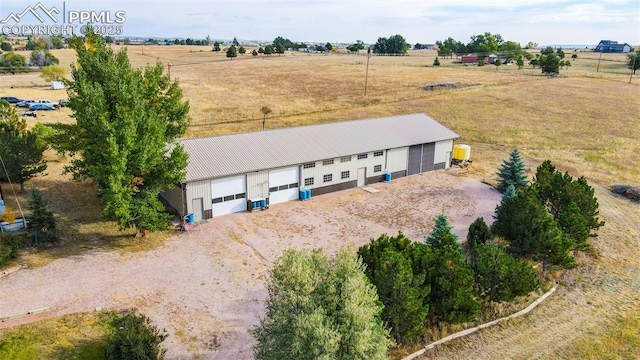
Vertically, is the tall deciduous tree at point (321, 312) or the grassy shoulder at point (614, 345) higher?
the tall deciduous tree at point (321, 312)

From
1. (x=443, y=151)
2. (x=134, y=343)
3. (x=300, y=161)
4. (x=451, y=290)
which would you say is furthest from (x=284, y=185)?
(x=134, y=343)

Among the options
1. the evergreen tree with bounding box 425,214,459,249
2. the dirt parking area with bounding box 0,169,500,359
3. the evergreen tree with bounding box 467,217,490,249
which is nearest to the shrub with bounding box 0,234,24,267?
the dirt parking area with bounding box 0,169,500,359

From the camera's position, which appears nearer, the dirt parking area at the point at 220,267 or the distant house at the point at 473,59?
the dirt parking area at the point at 220,267

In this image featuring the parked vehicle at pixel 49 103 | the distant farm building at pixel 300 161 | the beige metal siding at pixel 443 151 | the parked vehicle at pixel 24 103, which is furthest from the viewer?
the parked vehicle at pixel 24 103

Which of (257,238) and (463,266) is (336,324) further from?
(257,238)

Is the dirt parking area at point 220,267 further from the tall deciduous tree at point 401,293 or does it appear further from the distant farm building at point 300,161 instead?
the tall deciduous tree at point 401,293

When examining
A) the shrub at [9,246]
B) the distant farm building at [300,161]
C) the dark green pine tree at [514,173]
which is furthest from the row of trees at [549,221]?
the shrub at [9,246]

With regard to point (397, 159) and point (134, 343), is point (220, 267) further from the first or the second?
point (397, 159)
